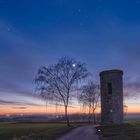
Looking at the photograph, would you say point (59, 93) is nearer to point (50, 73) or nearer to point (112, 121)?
point (50, 73)

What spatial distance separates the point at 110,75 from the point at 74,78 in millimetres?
6528

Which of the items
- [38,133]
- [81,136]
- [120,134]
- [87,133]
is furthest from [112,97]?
[81,136]

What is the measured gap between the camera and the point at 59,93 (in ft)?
160

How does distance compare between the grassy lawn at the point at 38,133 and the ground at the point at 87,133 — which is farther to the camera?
the grassy lawn at the point at 38,133

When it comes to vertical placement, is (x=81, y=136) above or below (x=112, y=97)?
below

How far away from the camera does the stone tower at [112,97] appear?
150 feet

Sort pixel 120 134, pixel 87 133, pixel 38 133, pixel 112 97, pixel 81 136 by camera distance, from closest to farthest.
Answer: pixel 81 136, pixel 120 134, pixel 87 133, pixel 38 133, pixel 112 97

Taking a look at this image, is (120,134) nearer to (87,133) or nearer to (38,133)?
(87,133)

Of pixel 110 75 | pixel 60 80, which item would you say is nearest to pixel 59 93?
pixel 60 80

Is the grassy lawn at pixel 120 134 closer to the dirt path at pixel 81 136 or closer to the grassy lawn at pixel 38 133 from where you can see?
the dirt path at pixel 81 136

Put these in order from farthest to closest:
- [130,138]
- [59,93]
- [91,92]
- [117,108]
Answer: [91,92]
[59,93]
[117,108]
[130,138]

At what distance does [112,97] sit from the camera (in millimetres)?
46000

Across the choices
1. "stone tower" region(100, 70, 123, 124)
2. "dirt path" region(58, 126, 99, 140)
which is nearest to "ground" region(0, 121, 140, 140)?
"dirt path" region(58, 126, 99, 140)

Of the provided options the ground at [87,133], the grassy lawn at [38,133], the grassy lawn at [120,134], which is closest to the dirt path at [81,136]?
the ground at [87,133]
